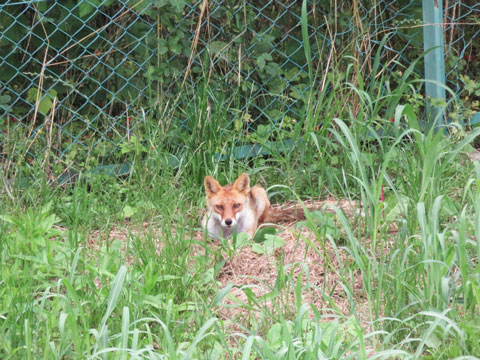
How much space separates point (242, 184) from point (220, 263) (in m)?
1.18

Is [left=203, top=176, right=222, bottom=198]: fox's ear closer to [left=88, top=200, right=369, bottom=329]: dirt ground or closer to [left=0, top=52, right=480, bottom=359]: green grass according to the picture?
[left=0, top=52, right=480, bottom=359]: green grass

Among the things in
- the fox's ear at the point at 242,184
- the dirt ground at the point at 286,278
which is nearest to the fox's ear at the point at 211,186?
the fox's ear at the point at 242,184

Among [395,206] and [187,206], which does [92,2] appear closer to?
[187,206]

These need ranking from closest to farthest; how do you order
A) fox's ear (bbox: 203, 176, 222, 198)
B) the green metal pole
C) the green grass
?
the green grass < fox's ear (bbox: 203, 176, 222, 198) < the green metal pole

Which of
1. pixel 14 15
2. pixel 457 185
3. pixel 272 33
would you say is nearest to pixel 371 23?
pixel 272 33

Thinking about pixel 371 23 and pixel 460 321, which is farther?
pixel 371 23

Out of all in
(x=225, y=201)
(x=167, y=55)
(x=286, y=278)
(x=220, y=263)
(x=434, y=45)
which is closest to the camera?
(x=286, y=278)

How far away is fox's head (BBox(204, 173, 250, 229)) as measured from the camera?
502cm

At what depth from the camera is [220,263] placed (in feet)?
13.1

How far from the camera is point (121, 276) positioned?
10.4ft

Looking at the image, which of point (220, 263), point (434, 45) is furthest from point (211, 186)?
point (434, 45)

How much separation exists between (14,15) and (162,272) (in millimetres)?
3246

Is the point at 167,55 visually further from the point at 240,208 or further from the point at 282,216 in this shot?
the point at 282,216

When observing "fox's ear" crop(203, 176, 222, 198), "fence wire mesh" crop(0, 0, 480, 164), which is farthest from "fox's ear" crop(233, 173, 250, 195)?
"fence wire mesh" crop(0, 0, 480, 164)
